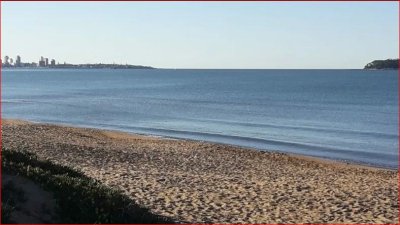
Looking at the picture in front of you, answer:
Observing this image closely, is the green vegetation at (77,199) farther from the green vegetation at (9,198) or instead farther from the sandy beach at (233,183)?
the sandy beach at (233,183)

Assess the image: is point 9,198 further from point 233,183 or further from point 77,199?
point 233,183

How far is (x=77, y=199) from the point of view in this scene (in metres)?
7.98

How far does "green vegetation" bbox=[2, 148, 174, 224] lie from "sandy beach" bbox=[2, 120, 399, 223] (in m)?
1.97

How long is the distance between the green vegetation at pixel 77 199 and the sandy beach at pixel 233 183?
197 centimetres

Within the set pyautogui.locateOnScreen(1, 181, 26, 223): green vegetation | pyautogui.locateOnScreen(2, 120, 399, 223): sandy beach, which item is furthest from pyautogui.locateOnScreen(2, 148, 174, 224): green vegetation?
pyautogui.locateOnScreen(2, 120, 399, 223): sandy beach

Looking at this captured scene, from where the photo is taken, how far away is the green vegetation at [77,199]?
301 inches

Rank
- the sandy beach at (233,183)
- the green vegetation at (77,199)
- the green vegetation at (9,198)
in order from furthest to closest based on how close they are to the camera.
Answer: the sandy beach at (233,183) → the green vegetation at (77,199) → the green vegetation at (9,198)

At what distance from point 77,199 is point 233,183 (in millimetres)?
7392

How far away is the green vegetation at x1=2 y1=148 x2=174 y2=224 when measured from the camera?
301 inches

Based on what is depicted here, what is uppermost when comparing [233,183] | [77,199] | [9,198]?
[9,198]

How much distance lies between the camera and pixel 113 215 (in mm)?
8062

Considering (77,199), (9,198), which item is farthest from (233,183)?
(9,198)

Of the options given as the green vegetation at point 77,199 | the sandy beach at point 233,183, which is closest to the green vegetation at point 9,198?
the green vegetation at point 77,199

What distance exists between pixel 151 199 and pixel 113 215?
3.91m
